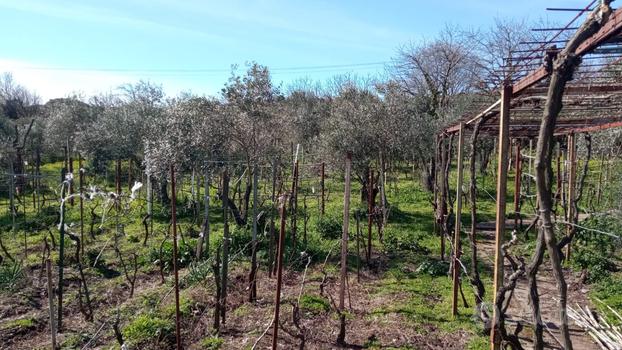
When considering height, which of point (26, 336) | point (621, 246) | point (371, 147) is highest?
point (371, 147)

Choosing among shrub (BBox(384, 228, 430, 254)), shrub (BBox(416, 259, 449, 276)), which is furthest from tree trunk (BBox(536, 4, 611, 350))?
shrub (BBox(384, 228, 430, 254))

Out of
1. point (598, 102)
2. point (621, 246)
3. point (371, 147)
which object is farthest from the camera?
point (371, 147)

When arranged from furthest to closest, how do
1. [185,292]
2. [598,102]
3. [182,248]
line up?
1. [182,248]
2. [185,292]
3. [598,102]

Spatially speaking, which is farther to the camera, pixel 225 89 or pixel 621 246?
pixel 225 89

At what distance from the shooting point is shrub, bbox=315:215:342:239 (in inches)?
415

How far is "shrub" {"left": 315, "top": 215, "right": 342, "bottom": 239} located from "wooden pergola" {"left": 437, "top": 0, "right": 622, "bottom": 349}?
12.4ft

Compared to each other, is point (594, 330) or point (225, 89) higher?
point (225, 89)

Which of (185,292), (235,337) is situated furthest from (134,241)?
(235,337)

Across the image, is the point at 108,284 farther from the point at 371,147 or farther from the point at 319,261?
the point at 371,147

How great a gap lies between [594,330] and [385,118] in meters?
11.2

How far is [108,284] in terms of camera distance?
24.7 ft

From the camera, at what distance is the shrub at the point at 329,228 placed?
10531 mm

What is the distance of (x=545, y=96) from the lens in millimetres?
3559

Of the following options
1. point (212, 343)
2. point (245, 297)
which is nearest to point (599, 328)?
point (212, 343)
